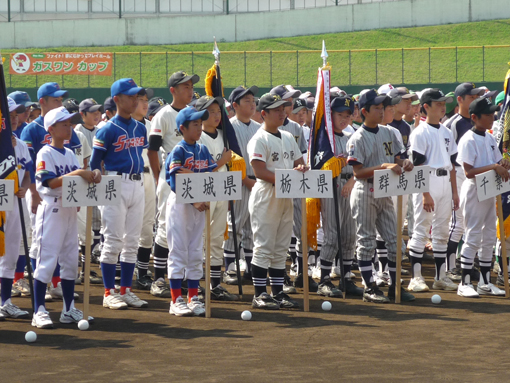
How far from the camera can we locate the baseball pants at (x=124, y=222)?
7746mm

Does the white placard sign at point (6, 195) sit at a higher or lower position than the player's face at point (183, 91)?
lower

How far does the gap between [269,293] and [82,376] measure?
356 centimetres

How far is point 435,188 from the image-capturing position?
349 inches

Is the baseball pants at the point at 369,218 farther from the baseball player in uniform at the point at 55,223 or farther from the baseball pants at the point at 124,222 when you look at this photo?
the baseball player in uniform at the point at 55,223

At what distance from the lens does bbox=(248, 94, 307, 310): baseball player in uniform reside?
7879mm

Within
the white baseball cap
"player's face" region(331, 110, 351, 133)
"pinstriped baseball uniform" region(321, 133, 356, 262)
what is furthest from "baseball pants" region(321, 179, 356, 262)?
the white baseball cap

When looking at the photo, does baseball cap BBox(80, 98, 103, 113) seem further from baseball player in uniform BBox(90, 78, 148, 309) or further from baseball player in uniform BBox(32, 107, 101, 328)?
baseball player in uniform BBox(32, 107, 101, 328)

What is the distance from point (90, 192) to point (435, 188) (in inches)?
165

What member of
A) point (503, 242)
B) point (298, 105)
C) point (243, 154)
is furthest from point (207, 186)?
point (298, 105)

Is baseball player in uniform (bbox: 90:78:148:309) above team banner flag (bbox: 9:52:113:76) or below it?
below

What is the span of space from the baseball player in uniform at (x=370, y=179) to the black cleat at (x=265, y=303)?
1142 mm

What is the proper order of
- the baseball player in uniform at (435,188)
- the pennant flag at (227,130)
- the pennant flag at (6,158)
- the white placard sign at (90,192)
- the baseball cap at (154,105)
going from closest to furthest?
the white placard sign at (90,192) → the pennant flag at (6,158) → the pennant flag at (227,130) → the baseball player in uniform at (435,188) → the baseball cap at (154,105)

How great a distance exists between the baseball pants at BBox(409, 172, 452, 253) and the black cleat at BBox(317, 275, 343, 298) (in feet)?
3.66

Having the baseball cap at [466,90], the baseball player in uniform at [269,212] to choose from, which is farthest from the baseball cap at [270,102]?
the baseball cap at [466,90]
